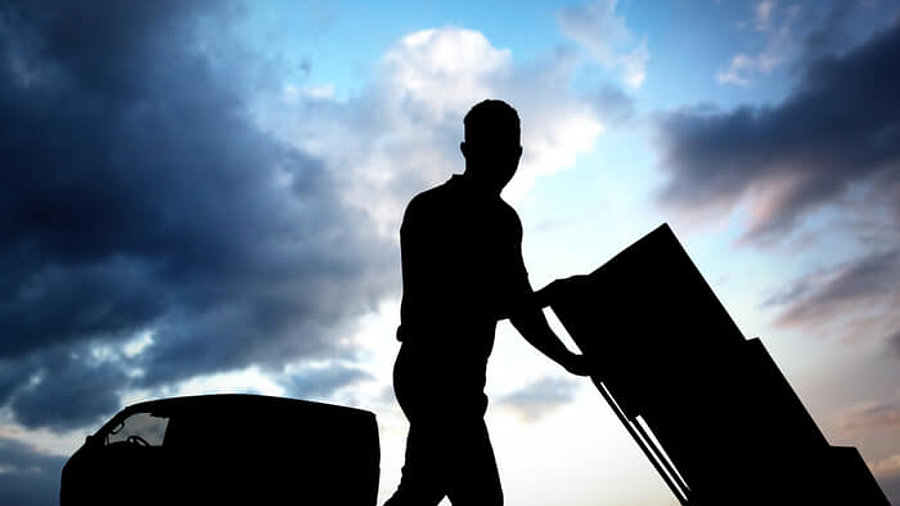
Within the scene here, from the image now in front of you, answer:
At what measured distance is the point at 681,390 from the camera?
1938mm

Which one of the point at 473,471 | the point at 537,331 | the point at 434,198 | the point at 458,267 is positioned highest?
the point at 434,198

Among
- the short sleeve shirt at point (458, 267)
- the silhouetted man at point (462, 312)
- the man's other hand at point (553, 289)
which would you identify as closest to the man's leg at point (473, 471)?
the silhouetted man at point (462, 312)

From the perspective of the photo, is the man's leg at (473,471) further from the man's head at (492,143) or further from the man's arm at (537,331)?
the man's head at (492,143)

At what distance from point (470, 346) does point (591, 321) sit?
46 cm

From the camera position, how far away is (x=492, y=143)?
2.23 metres

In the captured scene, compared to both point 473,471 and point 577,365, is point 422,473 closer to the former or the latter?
point 473,471

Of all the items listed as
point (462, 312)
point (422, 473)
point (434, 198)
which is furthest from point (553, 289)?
point (422, 473)

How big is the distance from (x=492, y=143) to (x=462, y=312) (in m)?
0.69

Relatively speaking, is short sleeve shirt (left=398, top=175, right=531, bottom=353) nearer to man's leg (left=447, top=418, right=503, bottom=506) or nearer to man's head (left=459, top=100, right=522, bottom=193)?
man's head (left=459, top=100, right=522, bottom=193)

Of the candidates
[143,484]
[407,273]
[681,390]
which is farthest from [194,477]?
[681,390]

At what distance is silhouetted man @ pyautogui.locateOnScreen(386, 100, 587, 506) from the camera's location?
1.96 metres

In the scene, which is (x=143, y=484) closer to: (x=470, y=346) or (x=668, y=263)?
(x=470, y=346)

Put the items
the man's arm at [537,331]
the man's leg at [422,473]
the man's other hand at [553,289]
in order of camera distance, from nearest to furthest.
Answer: the man's leg at [422,473], the man's other hand at [553,289], the man's arm at [537,331]

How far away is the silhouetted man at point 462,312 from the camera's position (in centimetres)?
196
